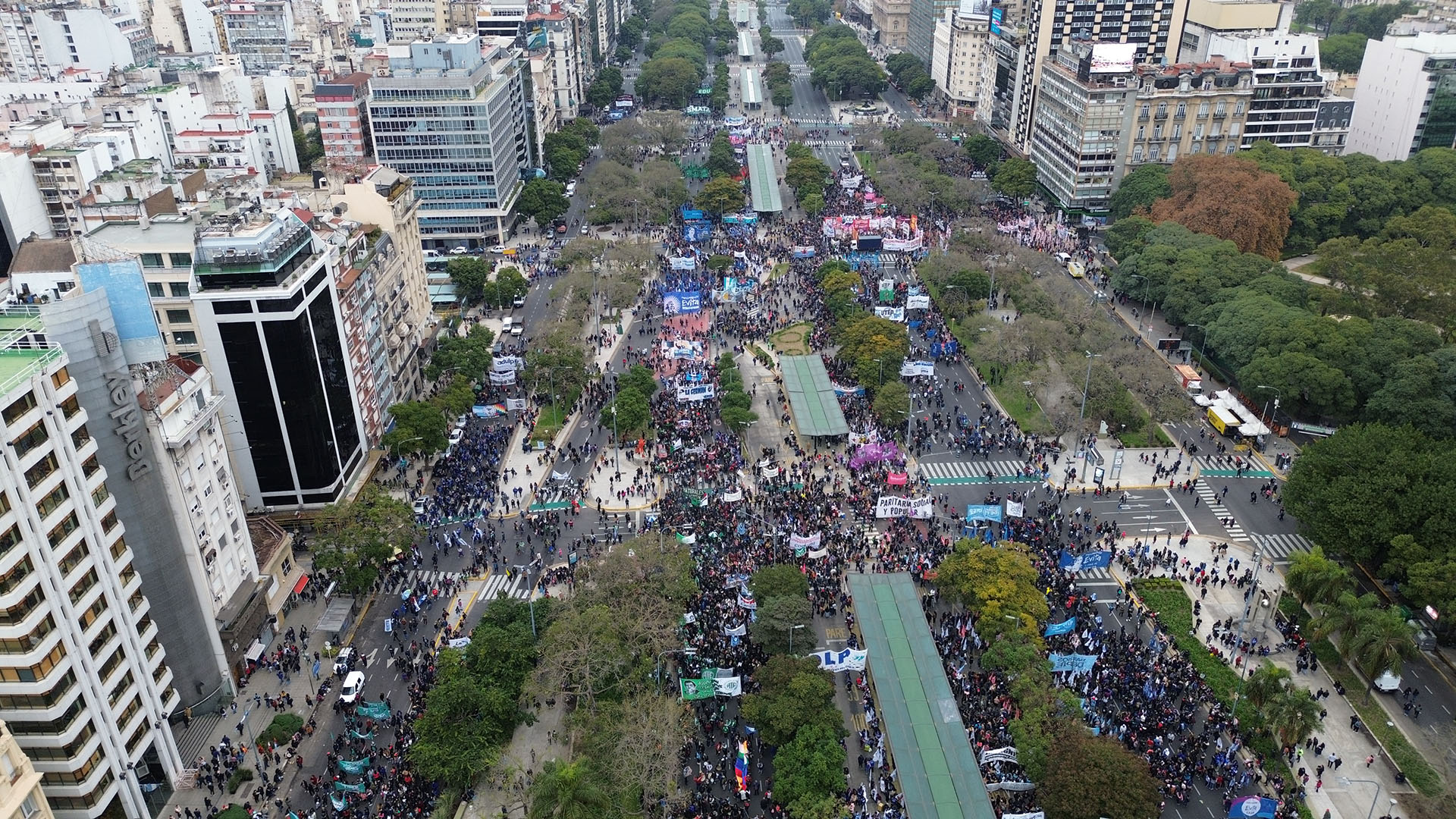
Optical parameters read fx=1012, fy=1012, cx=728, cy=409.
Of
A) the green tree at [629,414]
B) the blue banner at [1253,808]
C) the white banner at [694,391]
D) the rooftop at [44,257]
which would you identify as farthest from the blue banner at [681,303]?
the blue banner at [1253,808]

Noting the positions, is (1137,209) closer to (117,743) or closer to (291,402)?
(291,402)

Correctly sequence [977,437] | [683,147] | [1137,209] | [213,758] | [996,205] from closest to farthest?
[213,758], [977,437], [1137,209], [996,205], [683,147]

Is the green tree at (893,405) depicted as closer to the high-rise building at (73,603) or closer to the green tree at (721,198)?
the high-rise building at (73,603)

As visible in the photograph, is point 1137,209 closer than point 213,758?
No

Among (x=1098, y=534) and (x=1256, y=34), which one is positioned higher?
(x=1256, y=34)

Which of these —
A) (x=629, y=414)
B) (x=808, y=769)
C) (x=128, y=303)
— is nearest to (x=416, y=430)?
(x=629, y=414)

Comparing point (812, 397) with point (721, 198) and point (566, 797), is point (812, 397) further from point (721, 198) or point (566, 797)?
point (721, 198)

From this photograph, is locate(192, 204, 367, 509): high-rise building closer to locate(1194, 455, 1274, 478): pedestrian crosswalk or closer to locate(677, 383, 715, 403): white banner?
locate(677, 383, 715, 403): white banner

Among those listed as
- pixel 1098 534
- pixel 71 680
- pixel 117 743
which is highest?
pixel 71 680

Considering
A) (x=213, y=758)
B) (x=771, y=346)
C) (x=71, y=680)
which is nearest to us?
(x=71, y=680)

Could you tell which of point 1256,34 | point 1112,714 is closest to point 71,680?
point 1112,714
